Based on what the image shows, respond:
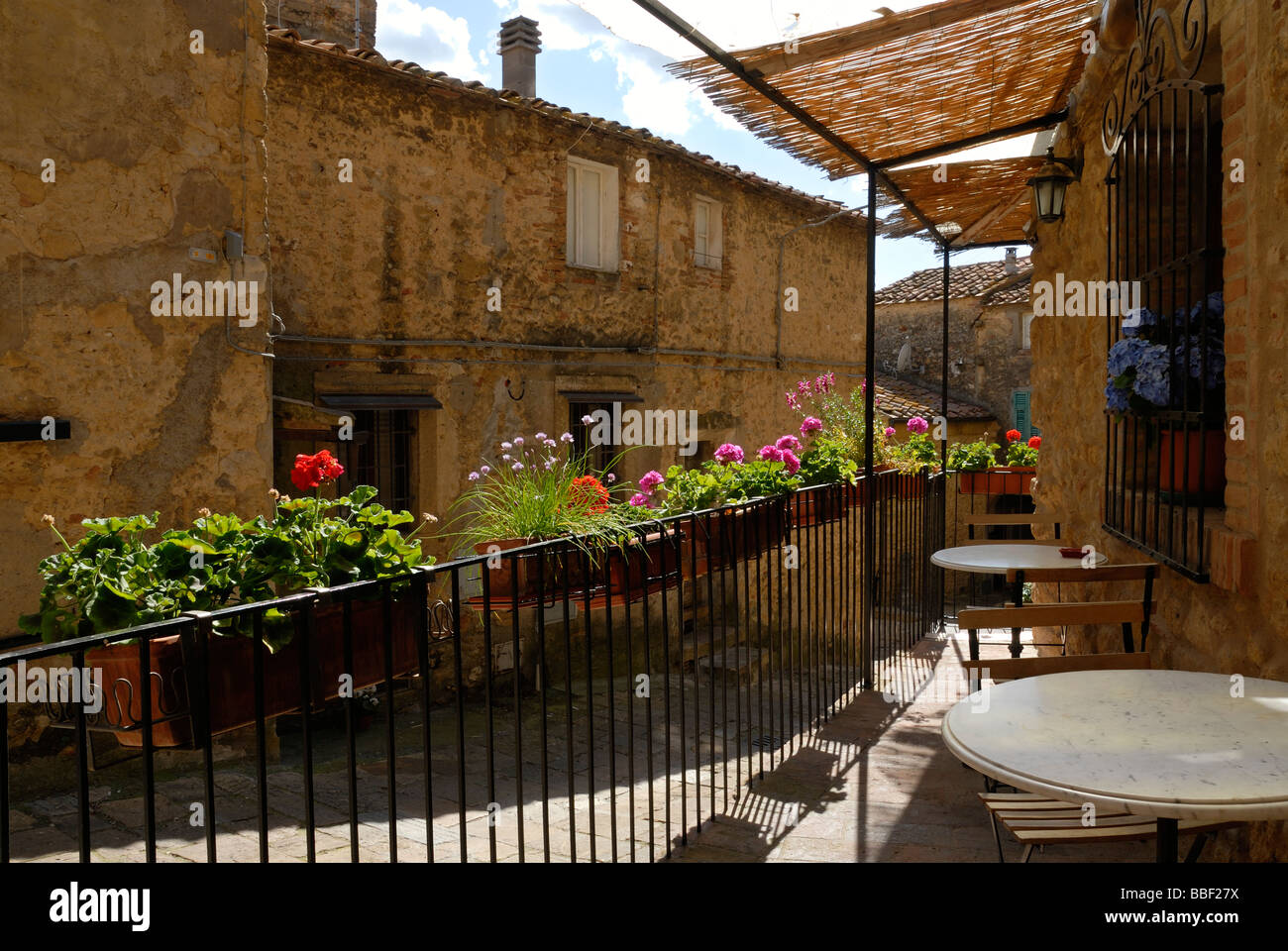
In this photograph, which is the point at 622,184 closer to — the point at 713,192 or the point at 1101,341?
the point at 713,192

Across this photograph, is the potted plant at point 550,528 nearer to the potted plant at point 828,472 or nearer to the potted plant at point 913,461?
the potted plant at point 828,472

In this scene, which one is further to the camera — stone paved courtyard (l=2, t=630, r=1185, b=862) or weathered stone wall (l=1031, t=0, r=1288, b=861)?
stone paved courtyard (l=2, t=630, r=1185, b=862)

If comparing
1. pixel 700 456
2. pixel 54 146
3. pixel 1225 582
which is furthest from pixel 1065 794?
pixel 700 456

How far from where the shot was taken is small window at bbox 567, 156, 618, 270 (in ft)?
36.8

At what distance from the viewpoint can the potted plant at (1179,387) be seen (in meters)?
3.09

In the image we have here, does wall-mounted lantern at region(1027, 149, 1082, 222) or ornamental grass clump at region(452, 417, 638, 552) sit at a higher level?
wall-mounted lantern at region(1027, 149, 1082, 222)

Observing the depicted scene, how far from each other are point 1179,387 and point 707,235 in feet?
34.1

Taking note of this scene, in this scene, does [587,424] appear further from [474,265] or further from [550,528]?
[550,528]

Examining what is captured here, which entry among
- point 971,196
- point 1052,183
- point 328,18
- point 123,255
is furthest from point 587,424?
point 1052,183

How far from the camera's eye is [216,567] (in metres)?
2.80

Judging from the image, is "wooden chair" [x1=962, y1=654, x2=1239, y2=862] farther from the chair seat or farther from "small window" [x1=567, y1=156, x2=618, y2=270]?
"small window" [x1=567, y1=156, x2=618, y2=270]

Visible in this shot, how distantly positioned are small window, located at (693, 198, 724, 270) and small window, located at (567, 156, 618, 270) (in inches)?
62.6

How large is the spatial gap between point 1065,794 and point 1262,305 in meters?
1.56

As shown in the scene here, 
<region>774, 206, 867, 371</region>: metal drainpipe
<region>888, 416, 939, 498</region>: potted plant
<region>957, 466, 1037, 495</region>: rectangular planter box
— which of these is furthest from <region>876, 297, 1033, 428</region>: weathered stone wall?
<region>957, 466, 1037, 495</region>: rectangular planter box
